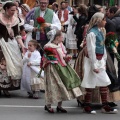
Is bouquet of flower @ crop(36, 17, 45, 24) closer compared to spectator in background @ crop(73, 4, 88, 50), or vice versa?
bouquet of flower @ crop(36, 17, 45, 24)

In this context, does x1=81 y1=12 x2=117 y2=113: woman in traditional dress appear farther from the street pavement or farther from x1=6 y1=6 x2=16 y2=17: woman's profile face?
x1=6 y1=6 x2=16 y2=17: woman's profile face

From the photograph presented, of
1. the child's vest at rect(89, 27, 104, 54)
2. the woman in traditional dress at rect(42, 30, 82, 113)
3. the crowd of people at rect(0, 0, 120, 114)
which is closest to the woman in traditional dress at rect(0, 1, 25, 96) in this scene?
the crowd of people at rect(0, 0, 120, 114)

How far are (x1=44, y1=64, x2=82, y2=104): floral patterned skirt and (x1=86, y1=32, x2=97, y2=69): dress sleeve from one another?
523 mm

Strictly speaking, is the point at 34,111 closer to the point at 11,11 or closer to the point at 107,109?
the point at 107,109

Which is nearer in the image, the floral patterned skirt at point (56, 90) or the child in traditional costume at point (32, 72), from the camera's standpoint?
the floral patterned skirt at point (56, 90)

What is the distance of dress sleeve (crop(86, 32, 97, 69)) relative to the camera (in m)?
9.36

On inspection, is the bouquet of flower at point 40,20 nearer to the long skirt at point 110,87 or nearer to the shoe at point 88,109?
the long skirt at point 110,87

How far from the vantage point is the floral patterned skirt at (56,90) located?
942cm

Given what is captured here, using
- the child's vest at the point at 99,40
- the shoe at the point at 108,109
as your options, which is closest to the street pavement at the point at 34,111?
the shoe at the point at 108,109

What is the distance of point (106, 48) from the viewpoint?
33.1 feet

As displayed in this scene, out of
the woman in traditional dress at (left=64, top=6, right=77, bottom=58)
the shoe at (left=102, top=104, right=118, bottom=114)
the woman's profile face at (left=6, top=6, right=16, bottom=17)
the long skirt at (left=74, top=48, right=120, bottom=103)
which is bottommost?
the woman in traditional dress at (left=64, top=6, right=77, bottom=58)

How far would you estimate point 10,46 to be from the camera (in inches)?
A: 448

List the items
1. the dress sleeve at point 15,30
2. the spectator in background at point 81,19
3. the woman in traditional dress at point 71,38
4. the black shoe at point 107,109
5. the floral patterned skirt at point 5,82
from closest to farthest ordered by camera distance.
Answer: the black shoe at point 107,109 < the floral patterned skirt at point 5,82 < the dress sleeve at point 15,30 < the spectator in background at point 81,19 < the woman in traditional dress at point 71,38

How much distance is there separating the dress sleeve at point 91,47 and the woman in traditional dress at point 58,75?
35 centimetres
